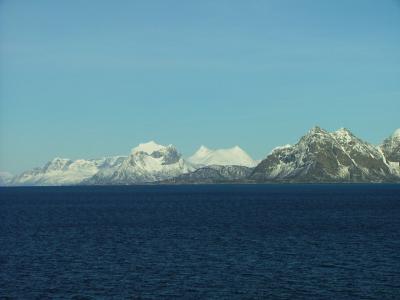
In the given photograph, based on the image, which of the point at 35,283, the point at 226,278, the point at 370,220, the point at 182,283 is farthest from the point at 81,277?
the point at 370,220

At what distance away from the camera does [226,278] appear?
252 feet

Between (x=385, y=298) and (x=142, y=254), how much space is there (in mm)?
42109

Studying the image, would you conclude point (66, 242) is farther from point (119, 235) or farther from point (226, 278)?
point (226, 278)

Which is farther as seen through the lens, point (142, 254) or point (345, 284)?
point (142, 254)

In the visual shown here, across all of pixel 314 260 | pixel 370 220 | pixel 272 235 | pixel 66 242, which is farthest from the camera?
pixel 370 220

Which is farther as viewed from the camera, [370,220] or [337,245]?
[370,220]

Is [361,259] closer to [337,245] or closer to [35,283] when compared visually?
[337,245]

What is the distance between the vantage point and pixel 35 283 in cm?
7419

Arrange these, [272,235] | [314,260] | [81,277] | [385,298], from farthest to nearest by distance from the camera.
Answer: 1. [272,235]
2. [314,260]
3. [81,277]
4. [385,298]

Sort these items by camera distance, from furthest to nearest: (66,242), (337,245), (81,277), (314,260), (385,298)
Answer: (66,242) < (337,245) < (314,260) < (81,277) < (385,298)

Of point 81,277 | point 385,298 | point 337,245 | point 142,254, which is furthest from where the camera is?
point 337,245

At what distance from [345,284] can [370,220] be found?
9108 centimetres

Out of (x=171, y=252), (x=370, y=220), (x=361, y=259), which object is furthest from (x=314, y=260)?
(x=370, y=220)

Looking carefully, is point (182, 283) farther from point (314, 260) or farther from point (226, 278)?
point (314, 260)
